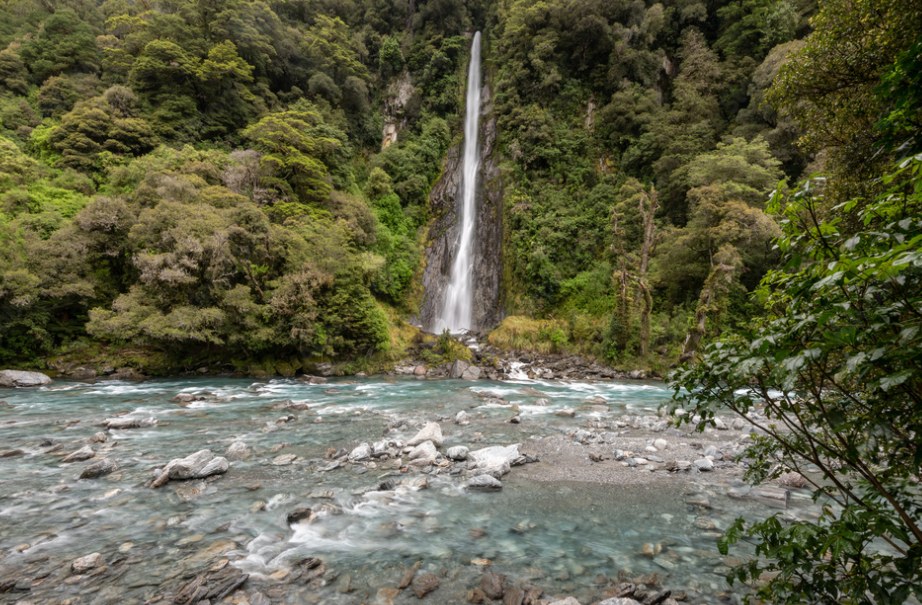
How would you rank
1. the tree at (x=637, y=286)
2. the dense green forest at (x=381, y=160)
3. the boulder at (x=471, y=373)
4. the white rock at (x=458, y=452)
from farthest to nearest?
the tree at (x=637, y=286) → the boulder at (x=471, y=373) → the dense green forest at (x=381, y=160) → the white rock at (x=458, y=452)

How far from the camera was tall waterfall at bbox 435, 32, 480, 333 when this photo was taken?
25.6 m

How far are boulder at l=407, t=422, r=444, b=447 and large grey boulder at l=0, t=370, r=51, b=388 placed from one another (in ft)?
49.0

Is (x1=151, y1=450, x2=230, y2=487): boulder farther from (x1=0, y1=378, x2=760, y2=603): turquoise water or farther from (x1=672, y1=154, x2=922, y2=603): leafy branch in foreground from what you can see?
(x1=672, y1=154, x2=922, y2=603): leafy branch in foreground

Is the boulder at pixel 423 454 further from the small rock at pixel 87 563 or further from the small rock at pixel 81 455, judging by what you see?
the small rock at pixel 81 455

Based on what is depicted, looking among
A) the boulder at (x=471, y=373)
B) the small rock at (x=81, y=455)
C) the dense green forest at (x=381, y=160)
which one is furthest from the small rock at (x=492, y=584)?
the boulder at (x=471, y=373)

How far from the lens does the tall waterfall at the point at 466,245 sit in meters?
25.6

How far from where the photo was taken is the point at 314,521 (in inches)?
190

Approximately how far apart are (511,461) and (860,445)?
18.3 feet

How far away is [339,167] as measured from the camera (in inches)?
1018

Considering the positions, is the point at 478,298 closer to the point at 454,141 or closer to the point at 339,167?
the point at 339,167

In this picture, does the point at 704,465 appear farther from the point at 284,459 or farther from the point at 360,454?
the point at 284,459

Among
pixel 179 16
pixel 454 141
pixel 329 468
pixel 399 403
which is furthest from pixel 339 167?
pixel 329 468

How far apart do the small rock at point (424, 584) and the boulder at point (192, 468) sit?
14.1 feet

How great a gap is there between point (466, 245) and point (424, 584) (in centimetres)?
2524
